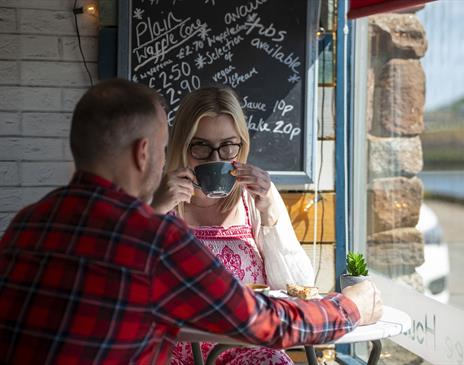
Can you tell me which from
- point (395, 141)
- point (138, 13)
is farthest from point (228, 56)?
point (395, 141)

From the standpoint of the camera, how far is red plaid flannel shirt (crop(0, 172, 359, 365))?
136 centimetres

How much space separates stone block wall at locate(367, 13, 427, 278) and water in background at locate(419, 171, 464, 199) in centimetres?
8

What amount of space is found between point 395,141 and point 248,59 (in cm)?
78

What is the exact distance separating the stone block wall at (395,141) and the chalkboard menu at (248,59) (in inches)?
12.3

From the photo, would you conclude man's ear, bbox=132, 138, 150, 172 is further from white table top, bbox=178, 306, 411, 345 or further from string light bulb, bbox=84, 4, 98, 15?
string light bulb, bbox=84, 4, 98, 15

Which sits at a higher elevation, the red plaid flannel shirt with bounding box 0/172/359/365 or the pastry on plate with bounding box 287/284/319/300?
the red plaid flannel shirt with bounding box 0/172/359/365

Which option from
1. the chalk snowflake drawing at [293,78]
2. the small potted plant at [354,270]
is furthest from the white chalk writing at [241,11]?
the small potted plant at [354,270]

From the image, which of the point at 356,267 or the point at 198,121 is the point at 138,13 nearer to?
the point at 198,121

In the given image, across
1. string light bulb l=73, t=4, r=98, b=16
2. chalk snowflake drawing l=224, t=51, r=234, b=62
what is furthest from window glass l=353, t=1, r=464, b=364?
string light bulb l=73, t=4, r=98, b=16

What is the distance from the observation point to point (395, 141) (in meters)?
3.62

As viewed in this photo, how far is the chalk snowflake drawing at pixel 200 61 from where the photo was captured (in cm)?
367

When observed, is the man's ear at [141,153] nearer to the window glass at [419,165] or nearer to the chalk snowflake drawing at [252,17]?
the window glass at [419,165]

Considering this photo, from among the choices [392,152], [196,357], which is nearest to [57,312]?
[196,357]

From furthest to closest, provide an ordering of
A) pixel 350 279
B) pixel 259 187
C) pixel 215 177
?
1. pixel 259 187
2. pixel 215 177
3. pixel 350 279
